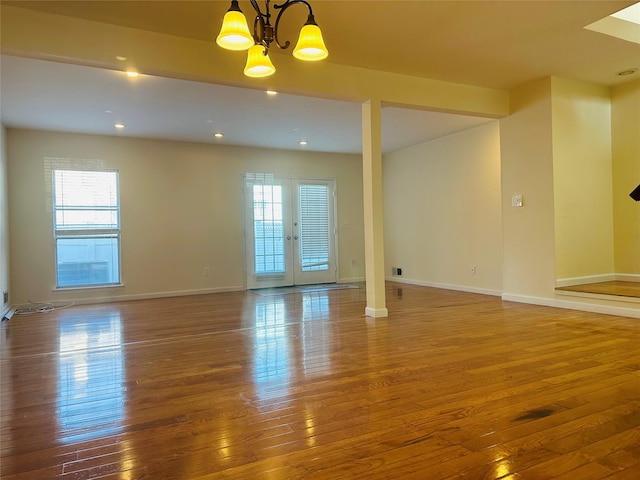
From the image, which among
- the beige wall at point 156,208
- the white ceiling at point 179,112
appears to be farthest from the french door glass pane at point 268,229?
the white ceiling at point 179,112

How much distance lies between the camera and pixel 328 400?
230 centimetres

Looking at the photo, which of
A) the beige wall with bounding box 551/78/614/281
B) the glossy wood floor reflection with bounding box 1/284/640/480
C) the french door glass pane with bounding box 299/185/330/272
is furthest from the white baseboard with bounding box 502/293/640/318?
the french door glass pane with bounding box 299/185/330/272

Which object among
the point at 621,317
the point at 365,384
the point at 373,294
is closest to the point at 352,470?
the point at 365,384

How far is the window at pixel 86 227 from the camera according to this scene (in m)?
6.39

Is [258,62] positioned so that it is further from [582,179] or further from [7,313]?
[7,313]

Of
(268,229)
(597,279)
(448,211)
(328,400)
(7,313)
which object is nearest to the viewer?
(328,400)

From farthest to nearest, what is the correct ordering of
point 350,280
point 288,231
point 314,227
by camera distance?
point 350,280
point 314,227
point 288,231

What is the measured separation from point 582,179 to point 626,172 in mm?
593

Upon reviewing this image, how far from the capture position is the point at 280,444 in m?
1.81

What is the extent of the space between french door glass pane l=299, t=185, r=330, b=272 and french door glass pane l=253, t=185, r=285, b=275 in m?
0.43

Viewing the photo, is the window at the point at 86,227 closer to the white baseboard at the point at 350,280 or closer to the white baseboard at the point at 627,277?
the white baseboard at the point at 350,280

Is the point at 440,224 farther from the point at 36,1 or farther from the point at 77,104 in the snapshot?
the point at 36,1

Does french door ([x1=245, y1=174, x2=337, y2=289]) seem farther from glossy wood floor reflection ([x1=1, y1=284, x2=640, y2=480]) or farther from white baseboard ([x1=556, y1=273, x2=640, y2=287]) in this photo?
white baseboard ([x1=556, y1=273, x2=640, y2=287])

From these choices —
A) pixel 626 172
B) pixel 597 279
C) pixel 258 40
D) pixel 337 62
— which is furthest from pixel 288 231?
pixel 258 40
